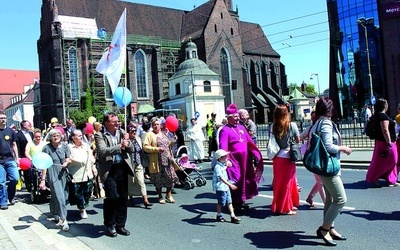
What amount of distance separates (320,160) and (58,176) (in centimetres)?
453

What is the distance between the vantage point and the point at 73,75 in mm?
51188

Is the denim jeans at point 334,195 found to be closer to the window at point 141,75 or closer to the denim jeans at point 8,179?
the denim jeans at point 8,179

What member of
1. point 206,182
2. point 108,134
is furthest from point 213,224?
point 206,182

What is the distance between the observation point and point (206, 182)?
11055 millimetres

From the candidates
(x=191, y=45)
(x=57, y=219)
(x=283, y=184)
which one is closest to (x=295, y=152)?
(x=283, y=184)

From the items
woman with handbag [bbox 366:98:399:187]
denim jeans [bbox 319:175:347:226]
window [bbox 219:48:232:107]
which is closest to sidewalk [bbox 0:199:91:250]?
denim jeans [bbox 319:175:347:226]

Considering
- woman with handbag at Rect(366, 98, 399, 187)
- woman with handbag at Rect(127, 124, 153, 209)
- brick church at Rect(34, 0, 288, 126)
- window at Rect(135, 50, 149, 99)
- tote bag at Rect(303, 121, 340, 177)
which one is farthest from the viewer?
window at Rect(135, 50, 149, 99)

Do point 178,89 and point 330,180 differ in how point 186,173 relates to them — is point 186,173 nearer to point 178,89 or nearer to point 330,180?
point 330,180

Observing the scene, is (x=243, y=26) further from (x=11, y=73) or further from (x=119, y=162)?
(x=11, y=73)

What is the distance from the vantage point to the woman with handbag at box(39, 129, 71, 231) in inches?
263

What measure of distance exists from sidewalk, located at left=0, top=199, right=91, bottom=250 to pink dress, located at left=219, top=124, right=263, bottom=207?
282 cm

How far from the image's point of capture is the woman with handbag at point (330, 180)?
4887 mm

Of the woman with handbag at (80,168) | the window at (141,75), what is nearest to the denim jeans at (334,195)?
the woman with handbag at (80,168)

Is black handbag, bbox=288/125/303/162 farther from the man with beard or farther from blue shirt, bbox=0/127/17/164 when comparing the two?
blue shirt, bbox=0/127/17/164
